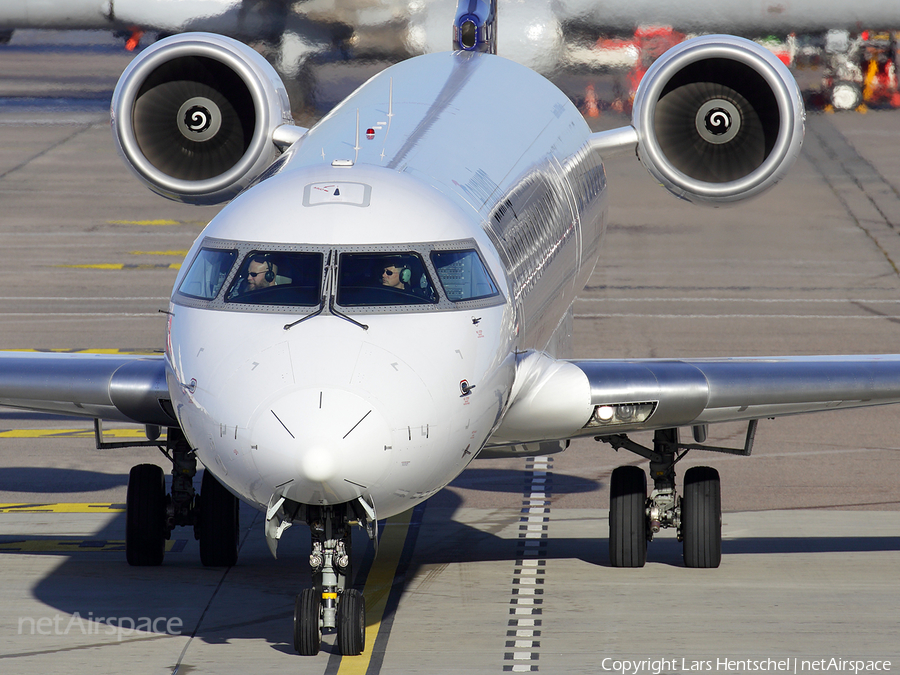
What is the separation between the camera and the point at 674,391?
38.3ft

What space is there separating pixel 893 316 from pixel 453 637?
1577cm

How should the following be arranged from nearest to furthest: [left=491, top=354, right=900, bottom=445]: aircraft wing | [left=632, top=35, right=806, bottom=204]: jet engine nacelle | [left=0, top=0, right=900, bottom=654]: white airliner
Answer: [left=0, top=0, right=900, bottom=654]: white airliner → [left=491, top=354, right=900, bottom=445]: aircraft wing → [left=632, top=35, right=806, bottom=204]: jet engine nacelle

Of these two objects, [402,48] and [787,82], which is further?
[402,48]

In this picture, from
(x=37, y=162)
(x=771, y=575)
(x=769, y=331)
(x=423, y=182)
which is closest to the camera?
(x=423, y=182)

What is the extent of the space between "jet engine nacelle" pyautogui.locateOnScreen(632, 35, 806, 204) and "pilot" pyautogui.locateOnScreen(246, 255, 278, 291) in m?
8.41

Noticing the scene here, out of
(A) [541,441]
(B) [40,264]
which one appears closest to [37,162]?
(B) [40,264]

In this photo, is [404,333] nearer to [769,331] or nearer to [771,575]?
[771,575]

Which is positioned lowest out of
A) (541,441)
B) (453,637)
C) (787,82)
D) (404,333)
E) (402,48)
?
(453,637)

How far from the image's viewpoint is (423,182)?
10.6 meters

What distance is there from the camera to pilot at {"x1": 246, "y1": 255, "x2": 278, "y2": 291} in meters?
9.51

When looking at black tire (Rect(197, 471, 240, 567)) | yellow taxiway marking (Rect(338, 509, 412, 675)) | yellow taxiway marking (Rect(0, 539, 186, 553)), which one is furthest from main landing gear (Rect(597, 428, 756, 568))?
yellow taxiway marking (Rect(0, 539, 186, 553))

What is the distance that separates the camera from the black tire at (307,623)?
9.62m

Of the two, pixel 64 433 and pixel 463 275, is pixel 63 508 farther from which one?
pixel 463 275

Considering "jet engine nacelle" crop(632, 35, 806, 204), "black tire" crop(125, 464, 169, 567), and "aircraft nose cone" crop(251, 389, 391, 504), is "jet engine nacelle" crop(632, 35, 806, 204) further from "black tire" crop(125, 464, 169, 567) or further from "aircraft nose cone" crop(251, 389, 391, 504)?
"aircraft nose cone" crop(251, 389, 391, 504)
